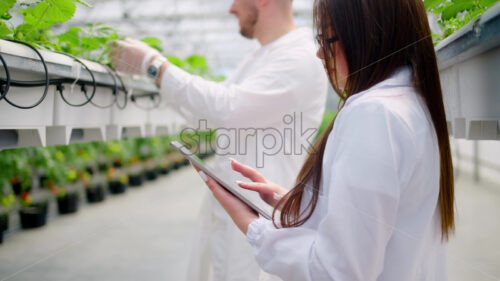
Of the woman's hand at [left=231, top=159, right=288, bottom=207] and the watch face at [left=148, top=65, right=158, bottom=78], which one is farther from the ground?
the watch face at [left=148, top=65, right=158, bottom=78]

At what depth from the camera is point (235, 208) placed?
1.32 feet

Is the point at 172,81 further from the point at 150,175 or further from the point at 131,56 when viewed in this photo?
the point at 150,175

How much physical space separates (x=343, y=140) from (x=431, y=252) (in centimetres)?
18

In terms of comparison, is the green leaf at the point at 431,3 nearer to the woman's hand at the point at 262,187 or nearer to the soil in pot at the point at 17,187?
the woman's hand at the point at 262,187

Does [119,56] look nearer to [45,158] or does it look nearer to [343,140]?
[343,140]

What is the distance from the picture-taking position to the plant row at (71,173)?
146 cm

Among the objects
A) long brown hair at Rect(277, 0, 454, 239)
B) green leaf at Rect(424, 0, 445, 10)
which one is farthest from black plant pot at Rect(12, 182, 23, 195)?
green leaf at Rect(424, 0, 445, 10)

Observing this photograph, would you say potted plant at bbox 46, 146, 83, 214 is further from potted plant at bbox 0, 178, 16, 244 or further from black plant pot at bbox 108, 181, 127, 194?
black plant pot at bbox 108, 181, 127, 194

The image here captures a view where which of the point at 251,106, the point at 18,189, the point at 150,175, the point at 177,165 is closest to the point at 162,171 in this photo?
the point at 150,175

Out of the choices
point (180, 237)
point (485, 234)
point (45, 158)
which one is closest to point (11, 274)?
point (485, 234)

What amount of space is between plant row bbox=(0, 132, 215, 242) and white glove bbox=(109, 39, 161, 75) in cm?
Result: 21

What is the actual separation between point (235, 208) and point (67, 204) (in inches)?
76.5

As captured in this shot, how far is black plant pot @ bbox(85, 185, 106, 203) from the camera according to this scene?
7.39 ft

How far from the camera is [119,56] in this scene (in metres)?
0.73
